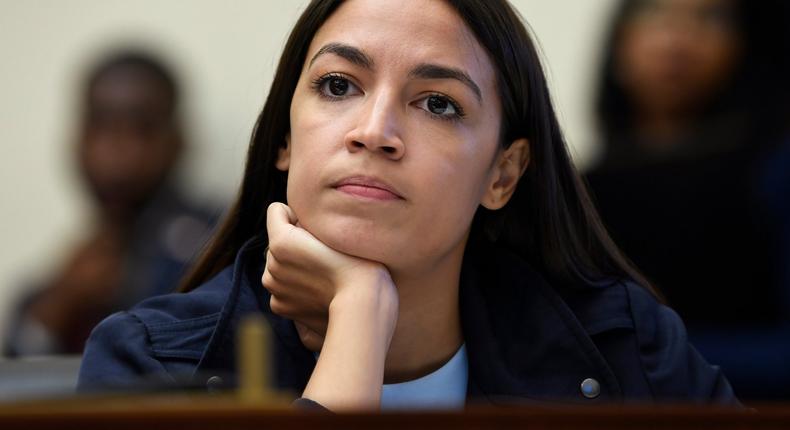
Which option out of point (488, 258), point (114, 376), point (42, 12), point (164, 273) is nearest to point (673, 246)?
point (488, 258)

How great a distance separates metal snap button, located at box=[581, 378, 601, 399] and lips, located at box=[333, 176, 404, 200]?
0.52 meters

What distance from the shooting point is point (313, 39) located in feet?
8.13

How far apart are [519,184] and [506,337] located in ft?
0.96

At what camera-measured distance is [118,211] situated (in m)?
4.51

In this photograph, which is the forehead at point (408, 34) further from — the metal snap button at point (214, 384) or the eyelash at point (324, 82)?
the metal snap button at point (214, 384)

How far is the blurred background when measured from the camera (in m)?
3.63

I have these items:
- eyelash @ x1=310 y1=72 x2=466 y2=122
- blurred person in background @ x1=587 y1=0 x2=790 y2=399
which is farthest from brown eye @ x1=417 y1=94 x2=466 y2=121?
blurred person in background @ x1=587 y1=0 x2=790 y2=399

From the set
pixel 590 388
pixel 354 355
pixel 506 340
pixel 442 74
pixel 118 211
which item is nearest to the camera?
pixel 354 355

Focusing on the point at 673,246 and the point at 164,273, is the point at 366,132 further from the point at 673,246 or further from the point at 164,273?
the point at 164,273

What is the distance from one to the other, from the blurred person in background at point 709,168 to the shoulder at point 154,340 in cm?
157

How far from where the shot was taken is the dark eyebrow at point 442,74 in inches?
91.0

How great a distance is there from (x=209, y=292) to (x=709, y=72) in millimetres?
2062

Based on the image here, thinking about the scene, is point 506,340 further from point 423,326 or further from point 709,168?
point 709,168

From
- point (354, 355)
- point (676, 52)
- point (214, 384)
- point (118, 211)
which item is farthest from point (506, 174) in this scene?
point (118, 211)
